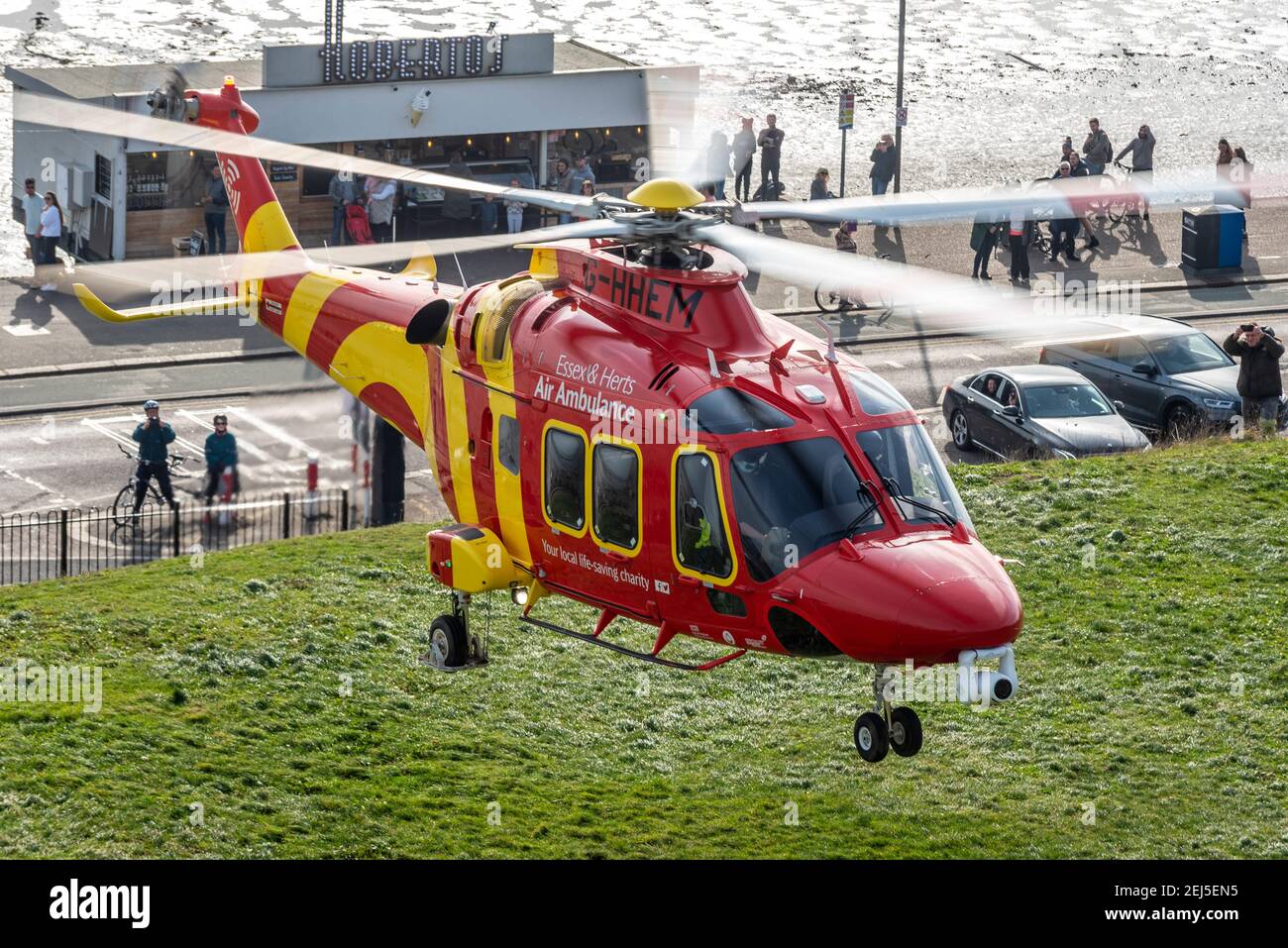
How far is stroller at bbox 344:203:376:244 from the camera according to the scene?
4422cm

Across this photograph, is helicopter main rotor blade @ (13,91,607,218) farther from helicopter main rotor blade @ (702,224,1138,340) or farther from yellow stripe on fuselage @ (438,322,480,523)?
yellow stripe on fuselage @ (438,322,480,523)

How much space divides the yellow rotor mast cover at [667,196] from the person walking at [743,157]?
30.4 metres

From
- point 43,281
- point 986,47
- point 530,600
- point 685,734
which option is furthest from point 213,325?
point 986,47

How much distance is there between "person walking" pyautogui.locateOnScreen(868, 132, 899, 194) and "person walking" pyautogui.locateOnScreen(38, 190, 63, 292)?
19.9m

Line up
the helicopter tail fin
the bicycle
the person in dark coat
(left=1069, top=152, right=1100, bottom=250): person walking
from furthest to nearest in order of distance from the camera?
1. (left=1069, top=152, right=1100, bottom=250): person walking
2. the person in dark coat
3. the bicycle
4. the helicopter tail fin

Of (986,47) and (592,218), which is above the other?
(986,47)

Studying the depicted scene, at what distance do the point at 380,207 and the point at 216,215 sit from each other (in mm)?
3812

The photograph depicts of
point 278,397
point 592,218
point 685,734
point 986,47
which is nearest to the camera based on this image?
point 592,218

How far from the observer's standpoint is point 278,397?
26438 mm

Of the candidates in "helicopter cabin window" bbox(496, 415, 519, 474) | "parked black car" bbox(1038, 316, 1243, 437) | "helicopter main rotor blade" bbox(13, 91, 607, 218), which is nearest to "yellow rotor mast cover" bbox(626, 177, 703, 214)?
"helicopter main rotor blade" bbox(13, 91, 607, 218)

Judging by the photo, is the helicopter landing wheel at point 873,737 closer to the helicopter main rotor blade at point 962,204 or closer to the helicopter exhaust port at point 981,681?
the helicopter exhaust port at point 981,681

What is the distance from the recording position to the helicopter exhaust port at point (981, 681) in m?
16.3

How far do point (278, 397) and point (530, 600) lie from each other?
780 cm
